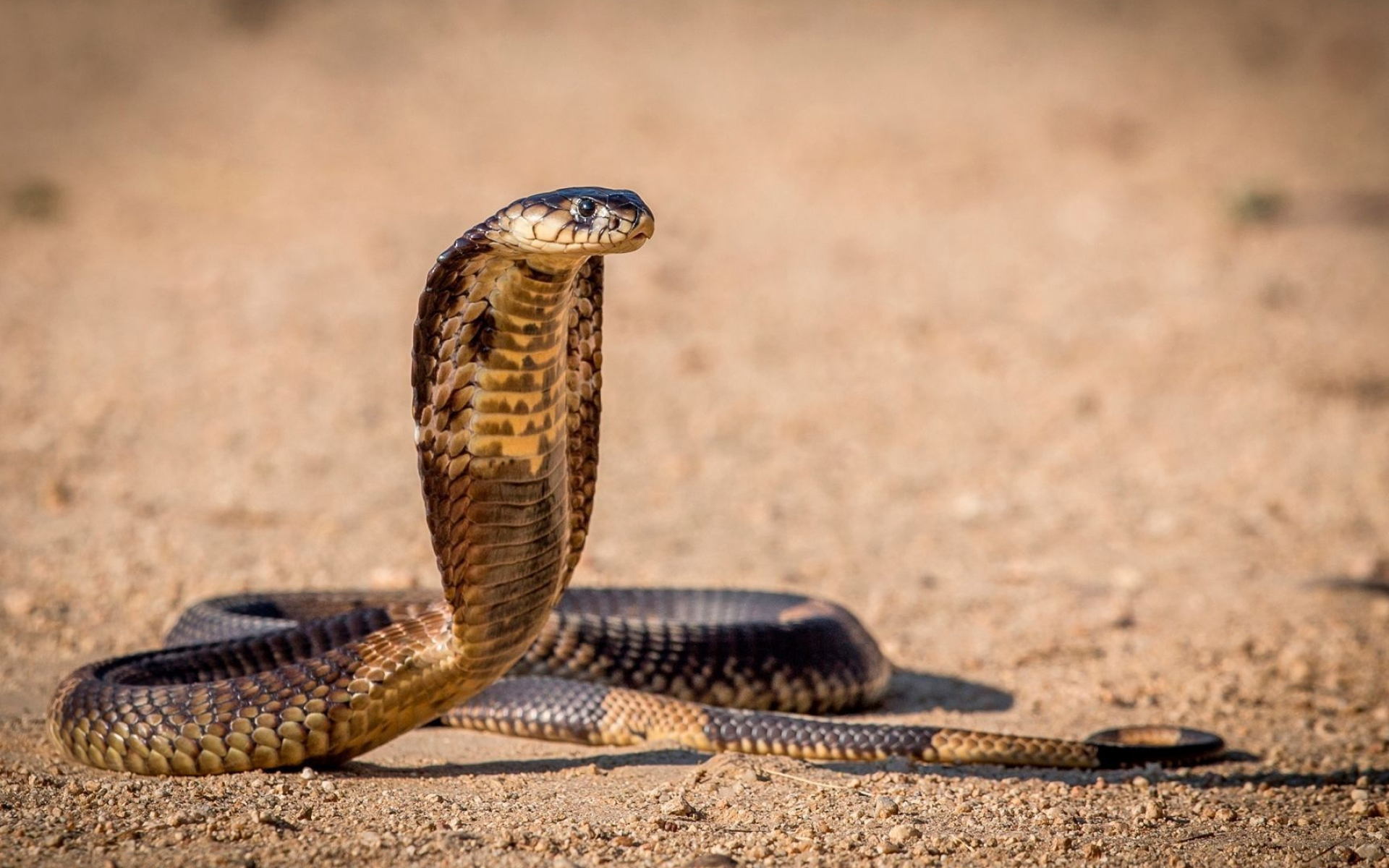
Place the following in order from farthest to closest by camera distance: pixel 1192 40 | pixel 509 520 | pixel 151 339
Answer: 1. pixel 1192 40
2. pixel 151 339
3. pixel 509 520

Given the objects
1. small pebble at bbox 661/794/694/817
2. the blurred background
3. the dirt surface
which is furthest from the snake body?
the blurred background

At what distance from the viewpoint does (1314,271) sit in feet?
49.7

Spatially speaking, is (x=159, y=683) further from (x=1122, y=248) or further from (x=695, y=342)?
(x=1122, y=248)

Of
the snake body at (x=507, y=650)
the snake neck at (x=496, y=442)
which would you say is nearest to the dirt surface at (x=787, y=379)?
the snake body at (x=507, y=650)

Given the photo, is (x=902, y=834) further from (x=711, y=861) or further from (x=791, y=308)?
(x=791, y=308)

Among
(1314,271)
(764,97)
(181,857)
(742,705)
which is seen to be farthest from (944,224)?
(181,857)

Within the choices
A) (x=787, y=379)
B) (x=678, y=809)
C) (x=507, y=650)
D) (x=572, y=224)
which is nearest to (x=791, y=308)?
(x=787, y=379)

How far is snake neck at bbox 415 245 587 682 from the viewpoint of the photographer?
4.11m

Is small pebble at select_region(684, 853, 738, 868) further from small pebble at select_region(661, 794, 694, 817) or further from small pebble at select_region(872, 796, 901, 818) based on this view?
small pebble at select_region(872, 796, 901, 818)

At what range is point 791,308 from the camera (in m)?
14.2

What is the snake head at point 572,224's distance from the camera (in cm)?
391

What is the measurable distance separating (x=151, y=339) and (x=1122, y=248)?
9.95 m

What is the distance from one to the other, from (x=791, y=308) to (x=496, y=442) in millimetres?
10162

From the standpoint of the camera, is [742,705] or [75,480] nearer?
[742,705]
